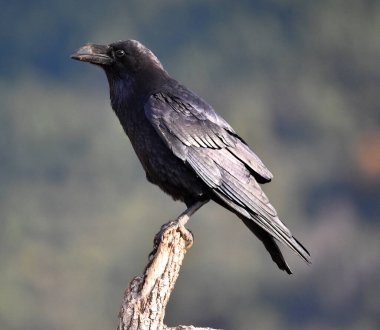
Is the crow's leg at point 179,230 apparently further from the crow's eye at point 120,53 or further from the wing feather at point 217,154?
the crow's eye at point 120,53

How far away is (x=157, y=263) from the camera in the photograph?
12.9 ft

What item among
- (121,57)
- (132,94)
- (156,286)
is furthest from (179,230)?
(121,57)

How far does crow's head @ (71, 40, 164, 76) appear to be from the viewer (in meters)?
4.56

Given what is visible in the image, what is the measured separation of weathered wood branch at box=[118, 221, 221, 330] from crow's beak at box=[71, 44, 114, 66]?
50.6 inches

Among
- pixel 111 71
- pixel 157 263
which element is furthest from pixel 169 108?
pixel 157 263

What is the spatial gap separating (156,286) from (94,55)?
1684 millimetres

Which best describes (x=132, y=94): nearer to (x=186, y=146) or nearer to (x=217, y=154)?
(x=186, y=146)

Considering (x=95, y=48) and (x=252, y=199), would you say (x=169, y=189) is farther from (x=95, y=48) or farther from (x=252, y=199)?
(x=95, y=48)

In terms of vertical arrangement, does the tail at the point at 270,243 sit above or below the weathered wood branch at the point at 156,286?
above

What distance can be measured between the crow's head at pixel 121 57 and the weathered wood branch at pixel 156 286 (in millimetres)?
1168

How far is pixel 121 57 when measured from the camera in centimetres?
462

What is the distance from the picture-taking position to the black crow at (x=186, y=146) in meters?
4.19

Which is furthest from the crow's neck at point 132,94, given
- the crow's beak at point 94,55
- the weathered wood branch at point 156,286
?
the weathered wood branch at point 156,286

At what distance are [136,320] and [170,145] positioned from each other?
1098mm
